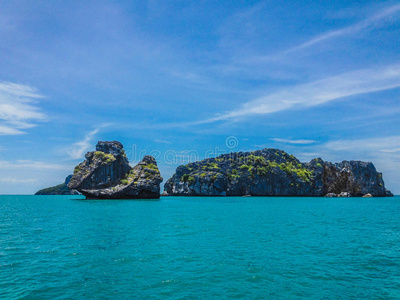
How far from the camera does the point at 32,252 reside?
2533 cm

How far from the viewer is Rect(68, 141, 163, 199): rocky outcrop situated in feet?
421

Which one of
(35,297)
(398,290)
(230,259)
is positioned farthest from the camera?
(230,259)

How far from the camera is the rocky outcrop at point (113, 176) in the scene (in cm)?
12841

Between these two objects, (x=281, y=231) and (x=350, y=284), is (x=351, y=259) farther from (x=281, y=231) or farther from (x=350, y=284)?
(x=281, y=231)

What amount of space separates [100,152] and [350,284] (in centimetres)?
13522

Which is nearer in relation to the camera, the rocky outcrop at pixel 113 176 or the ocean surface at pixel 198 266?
the ocean surface at pixel 198 266

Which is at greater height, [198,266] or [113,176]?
[113,176]

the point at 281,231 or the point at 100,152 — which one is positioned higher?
the point at 100,152

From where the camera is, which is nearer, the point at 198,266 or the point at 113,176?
the point at 198,266

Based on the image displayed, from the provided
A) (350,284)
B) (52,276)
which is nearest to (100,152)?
(52,276)

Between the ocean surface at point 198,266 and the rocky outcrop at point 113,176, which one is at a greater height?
the rocky outcrop at point 113,176

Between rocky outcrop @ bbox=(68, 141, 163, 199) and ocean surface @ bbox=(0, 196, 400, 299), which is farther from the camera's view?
rocky outcrop @ bbox=(68, 141, 163, 199)

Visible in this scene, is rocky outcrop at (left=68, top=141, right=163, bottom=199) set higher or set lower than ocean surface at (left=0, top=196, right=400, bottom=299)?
higher

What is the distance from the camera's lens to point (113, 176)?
134 metres
